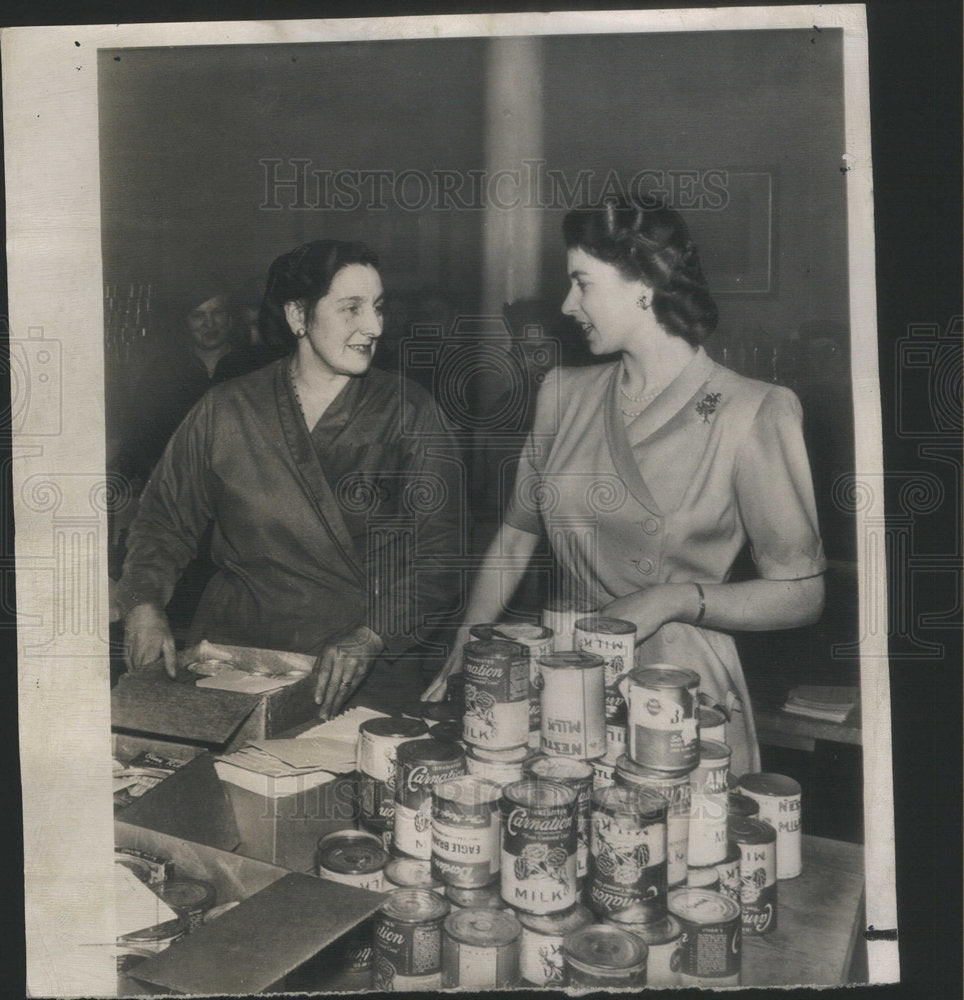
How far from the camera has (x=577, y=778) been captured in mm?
1406

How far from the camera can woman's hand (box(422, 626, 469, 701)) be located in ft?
5.05

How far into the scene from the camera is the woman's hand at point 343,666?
1545mm

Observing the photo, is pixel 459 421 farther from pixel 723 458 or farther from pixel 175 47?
pixel 175 47

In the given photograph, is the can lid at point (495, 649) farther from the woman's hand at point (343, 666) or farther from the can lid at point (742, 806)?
the can lid at point (742, 806)

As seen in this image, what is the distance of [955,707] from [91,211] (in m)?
1.62

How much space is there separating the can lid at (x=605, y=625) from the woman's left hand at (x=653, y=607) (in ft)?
0.04

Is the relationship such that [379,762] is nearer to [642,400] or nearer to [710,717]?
[710,717]

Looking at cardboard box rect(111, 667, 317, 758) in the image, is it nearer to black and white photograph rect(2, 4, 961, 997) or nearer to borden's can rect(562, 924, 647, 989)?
black and white photograph rect(2, 4, 961, 997)

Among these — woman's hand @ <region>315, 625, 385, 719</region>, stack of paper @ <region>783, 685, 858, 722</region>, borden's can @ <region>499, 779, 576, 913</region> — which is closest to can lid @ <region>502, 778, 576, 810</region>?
borden's can @ <region>499, 779, 576, 913</region>

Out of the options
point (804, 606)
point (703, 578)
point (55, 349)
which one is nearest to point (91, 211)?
point (55, 349)

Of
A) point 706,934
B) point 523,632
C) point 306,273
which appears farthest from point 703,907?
point 306,273

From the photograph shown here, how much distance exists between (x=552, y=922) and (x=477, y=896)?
0.12 meters

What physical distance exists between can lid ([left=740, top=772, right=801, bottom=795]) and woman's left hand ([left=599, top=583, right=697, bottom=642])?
0.28m

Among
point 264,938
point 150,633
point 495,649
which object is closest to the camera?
point 264,938
